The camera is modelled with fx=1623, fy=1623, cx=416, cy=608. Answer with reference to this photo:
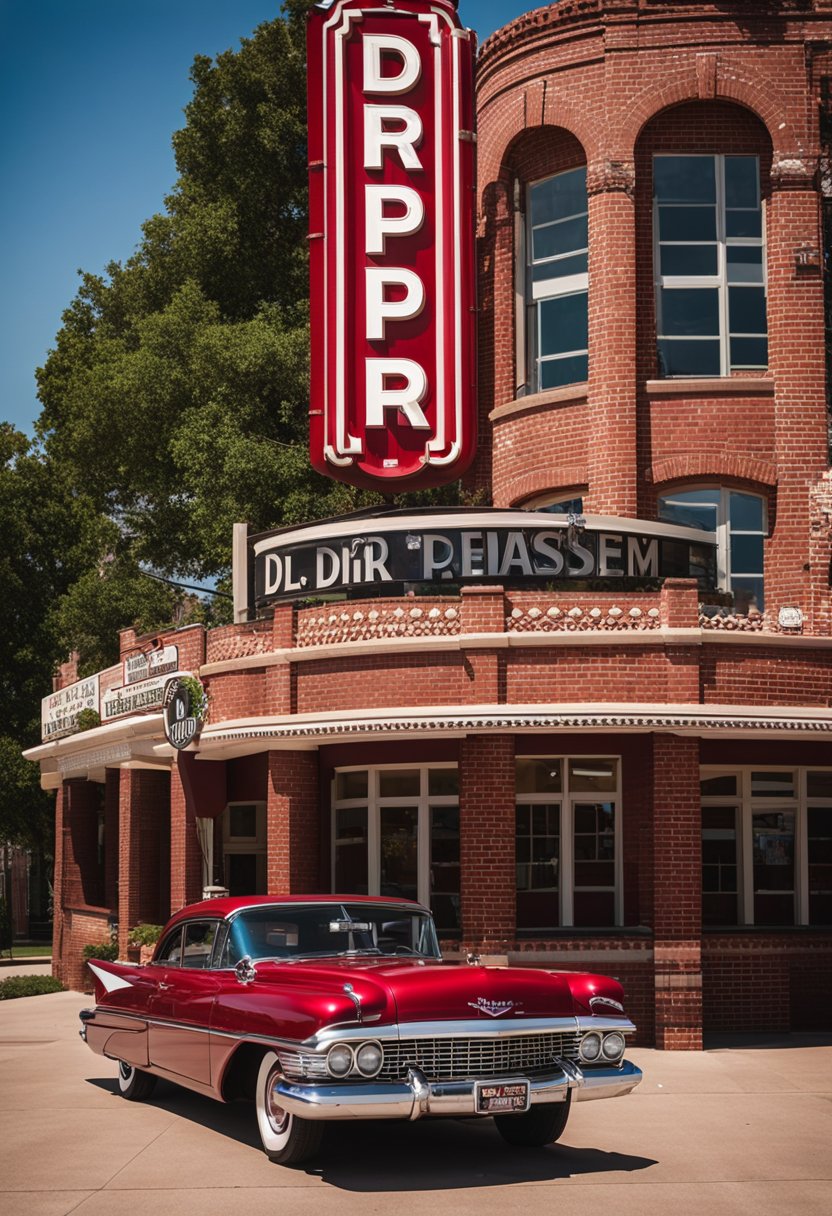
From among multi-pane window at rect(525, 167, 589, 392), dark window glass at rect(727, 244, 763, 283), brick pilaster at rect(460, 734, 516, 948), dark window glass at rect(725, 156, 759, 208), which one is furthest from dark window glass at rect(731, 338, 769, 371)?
brick pilaster at rect(460, 734, 516, 948)

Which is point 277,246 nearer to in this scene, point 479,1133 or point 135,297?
point 135,297

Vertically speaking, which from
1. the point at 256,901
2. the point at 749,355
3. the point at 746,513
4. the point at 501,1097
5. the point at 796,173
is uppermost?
the point at 796,173

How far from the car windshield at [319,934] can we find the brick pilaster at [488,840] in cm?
656

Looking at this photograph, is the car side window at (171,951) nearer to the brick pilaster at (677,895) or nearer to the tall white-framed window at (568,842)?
the brick pilaster at (677,895)

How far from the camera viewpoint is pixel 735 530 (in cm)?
2230

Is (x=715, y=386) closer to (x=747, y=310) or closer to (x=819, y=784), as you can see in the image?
(x=747, y=310)

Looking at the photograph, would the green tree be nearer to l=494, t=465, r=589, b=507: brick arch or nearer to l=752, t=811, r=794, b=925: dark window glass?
l=494, t=465, r=589, b=507: brick arch

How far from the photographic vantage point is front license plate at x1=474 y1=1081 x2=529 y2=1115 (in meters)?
9.26

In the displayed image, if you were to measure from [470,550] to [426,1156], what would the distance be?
1008cm

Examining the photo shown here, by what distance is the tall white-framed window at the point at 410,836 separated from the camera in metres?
20.2

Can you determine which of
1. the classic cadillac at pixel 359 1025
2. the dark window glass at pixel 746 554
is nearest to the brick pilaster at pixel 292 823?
the dark window glass at pixel 746 554

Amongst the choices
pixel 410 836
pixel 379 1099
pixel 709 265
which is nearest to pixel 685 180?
pixel 709 265

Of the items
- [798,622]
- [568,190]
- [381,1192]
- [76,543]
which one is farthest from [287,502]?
[381,1192]

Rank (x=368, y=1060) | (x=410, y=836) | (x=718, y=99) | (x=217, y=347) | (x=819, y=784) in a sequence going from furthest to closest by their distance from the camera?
(x=217, y=347) < (x=718, y=99) < (x=819, y=784) < (x=410, y=836) < (x=368, y=1060)
